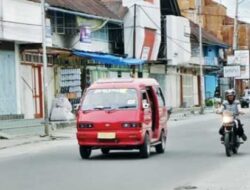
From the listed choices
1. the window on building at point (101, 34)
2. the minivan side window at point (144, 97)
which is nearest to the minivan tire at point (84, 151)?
the minivan side window at point (144, 97)

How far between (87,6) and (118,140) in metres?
26.5

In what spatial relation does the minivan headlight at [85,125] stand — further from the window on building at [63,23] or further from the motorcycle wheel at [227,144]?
the window on building at [63,23]

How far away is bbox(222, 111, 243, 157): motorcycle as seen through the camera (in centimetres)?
1817

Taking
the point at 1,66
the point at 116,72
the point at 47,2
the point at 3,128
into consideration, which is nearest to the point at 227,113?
the point at 3,128

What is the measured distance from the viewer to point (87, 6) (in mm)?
43469

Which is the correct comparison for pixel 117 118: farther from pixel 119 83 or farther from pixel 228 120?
pixel 228 120

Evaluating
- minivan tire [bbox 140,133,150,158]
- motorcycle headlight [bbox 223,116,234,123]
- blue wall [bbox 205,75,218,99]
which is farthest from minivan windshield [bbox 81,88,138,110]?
blue wall [bbox 205,75,218,99]

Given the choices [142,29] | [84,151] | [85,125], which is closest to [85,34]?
[142,29]

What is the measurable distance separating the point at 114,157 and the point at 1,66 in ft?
51.6

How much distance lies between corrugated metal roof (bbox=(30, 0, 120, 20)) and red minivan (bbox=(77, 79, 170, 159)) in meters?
19.1

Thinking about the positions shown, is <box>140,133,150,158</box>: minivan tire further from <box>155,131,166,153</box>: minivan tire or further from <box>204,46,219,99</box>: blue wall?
<box>204,46,219,99</box>: blue wall

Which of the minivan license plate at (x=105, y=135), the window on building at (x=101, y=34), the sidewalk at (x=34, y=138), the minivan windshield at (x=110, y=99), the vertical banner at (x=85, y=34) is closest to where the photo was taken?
the minivan license plate at (x=105, y=135)

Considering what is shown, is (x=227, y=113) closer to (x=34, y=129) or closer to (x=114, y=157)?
(x=114, y=157)

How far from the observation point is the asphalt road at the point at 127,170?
12984 mm
